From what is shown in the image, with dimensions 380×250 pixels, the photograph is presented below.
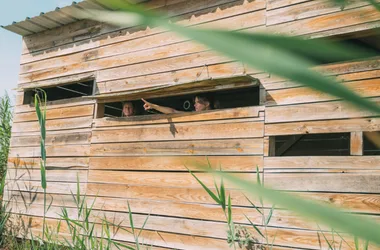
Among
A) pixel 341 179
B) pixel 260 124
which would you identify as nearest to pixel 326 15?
pixel 260 124

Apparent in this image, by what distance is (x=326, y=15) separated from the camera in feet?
16.6

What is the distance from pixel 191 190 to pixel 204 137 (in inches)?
26.9

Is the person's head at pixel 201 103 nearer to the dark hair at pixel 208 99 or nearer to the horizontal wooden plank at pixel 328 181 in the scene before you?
the dark hair at pixel 208 99

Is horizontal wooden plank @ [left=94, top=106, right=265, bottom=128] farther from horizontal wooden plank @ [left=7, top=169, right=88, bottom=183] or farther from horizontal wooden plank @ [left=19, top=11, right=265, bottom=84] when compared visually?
horizontal wooden plank @ [left=7, top=169, right=88, bottom=183]

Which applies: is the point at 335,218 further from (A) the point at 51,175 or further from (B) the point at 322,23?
(A) the point at 51,175

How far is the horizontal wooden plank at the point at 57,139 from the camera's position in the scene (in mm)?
7141

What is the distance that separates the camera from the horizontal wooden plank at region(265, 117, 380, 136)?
15.0 feet

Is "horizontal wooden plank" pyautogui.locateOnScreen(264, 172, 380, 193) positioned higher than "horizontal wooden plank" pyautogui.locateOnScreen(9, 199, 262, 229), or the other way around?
"horizontal wooden plank" pyautogui.locateOnScreen(264, 172, 380, 193)

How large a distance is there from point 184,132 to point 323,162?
6.25 feet

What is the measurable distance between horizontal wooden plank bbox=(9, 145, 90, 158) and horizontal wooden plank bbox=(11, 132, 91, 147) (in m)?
0.07

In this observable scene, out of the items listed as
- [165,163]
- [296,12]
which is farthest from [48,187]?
[296,12]

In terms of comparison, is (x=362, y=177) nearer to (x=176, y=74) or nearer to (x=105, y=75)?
(x=176, y=74)

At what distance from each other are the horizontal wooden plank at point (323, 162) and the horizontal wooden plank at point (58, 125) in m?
3.23

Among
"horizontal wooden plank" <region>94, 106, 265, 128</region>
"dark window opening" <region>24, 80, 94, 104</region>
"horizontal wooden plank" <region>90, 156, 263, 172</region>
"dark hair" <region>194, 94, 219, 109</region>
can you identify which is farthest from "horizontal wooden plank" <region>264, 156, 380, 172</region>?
"dark window opening" <region>24, 80, 94, 104</region>
